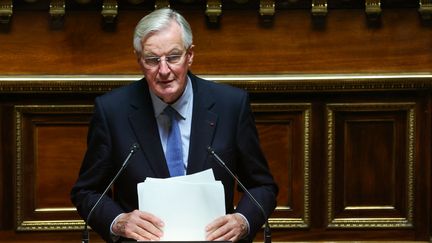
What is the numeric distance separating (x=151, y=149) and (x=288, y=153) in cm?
189

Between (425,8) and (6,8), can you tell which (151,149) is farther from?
(425,8)

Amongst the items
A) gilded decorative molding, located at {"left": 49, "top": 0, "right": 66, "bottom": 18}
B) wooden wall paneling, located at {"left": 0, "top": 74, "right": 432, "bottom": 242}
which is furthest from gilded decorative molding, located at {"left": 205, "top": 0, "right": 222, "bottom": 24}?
gilded decorative molding, located at {"left": 49, "top": 0, "right": 66, "bottom": 18}

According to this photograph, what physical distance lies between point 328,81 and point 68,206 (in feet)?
4.75

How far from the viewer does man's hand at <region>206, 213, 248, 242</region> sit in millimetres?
3160

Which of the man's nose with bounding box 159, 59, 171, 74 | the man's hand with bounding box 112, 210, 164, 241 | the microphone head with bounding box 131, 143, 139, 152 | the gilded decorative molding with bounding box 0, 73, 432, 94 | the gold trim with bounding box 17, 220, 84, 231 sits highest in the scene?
the man's nose with bounding box 159, 59, 171, 74

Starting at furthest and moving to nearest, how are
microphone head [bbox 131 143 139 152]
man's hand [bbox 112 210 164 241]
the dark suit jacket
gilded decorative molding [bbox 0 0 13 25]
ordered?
gilded decorative molding [bbox 0 0 13 25]
the dark suit jacket
microphone head [bbox 131 143 139 152]
man's hand [bbox 112 210 164 241]

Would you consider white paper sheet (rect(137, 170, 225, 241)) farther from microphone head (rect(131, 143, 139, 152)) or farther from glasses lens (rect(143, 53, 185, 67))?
glasses lens (rect(143, 53, 185, 67))

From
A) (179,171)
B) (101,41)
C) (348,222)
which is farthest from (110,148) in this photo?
(348,222)

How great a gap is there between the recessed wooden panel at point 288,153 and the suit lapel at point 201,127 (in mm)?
1626

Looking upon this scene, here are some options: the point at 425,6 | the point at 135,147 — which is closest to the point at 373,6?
the point at 425,6

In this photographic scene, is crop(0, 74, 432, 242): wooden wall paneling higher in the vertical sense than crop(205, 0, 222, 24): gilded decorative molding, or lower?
lower

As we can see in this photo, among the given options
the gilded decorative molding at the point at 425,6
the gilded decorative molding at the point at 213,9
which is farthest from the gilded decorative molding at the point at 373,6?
the gilded decorative molding at the point at 213,9

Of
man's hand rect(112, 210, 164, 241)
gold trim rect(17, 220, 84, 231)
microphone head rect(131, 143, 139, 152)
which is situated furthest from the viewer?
gold trim rect(17, 220, 84, 231)

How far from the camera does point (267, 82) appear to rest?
17.0ft
